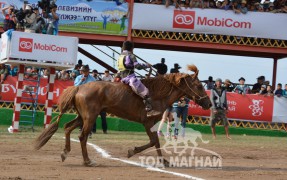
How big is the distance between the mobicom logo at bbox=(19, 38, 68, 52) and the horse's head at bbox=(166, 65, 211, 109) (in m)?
7.95

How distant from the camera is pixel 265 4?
3369 cm

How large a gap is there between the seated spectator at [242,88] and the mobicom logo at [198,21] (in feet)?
11.1

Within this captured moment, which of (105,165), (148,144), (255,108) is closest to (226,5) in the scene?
(255,108)

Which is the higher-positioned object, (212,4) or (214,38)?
(212,4)

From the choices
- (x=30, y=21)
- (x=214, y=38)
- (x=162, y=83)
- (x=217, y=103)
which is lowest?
(x=217, y=103)

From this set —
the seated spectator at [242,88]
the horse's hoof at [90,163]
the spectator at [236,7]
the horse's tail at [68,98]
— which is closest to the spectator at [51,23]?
the horse's tail at [68,98]

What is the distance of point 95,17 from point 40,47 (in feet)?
34.5

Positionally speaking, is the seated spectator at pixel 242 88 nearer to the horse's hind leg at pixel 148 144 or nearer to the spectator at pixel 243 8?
the spectator at pixel 243 8

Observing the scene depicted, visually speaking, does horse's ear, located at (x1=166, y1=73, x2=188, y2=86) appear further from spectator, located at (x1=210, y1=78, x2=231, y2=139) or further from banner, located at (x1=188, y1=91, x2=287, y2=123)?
banner, located at (x1=188, y1=91, x2=287, y2=123)

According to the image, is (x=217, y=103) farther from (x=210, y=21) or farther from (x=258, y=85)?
(x=210, y=21)

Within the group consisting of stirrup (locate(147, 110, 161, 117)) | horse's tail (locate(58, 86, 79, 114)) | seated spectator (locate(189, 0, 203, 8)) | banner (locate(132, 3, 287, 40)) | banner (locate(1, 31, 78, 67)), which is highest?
seated spectator (locate(189, 0, 203, 8))

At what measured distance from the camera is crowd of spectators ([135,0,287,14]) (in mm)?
32375

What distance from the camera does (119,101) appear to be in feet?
45.3

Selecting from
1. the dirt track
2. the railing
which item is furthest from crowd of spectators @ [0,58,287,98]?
the dirt track
